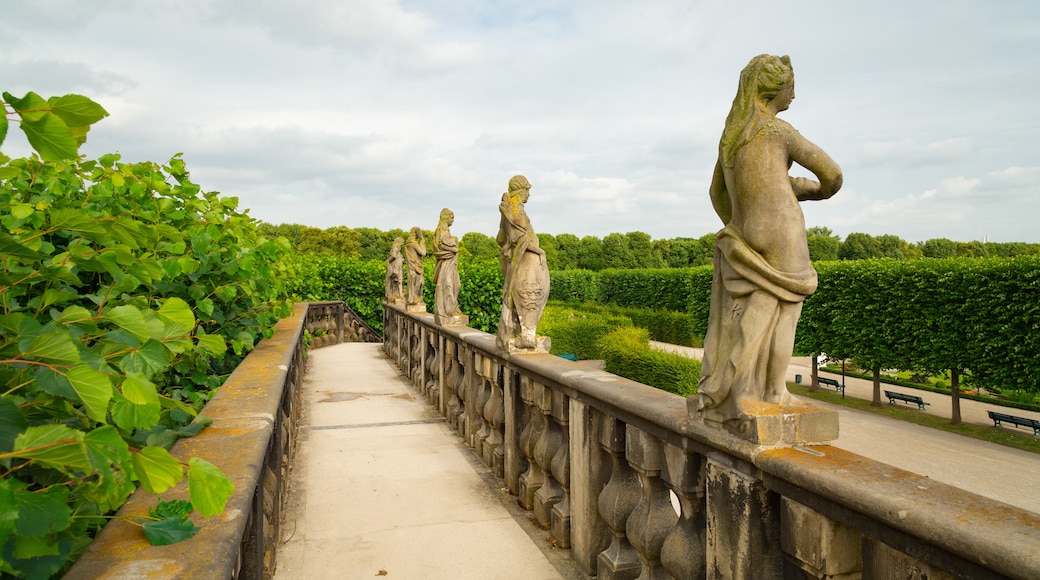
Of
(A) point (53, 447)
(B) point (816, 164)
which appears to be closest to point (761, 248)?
(B) point (816, 164)

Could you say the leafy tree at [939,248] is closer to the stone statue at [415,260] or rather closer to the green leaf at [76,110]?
the stone statue at [415,260]

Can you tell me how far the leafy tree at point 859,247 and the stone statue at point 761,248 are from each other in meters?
68.2

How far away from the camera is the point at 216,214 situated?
434 cm

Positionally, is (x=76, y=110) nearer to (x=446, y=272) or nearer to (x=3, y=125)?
(x=3, y=125)

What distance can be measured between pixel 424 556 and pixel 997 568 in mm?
3105

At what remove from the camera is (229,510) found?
1776mm

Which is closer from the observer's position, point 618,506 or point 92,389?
point 92,389

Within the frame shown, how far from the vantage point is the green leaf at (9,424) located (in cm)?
110

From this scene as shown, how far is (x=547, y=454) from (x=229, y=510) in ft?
9.11

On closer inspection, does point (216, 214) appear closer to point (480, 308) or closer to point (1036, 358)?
point (1036, 358)

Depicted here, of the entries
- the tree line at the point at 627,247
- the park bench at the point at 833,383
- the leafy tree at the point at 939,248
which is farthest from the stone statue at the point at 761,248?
the leafy tree at the point at 939,248

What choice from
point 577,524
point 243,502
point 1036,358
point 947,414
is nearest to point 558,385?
point 577,524

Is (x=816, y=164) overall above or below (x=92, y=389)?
above

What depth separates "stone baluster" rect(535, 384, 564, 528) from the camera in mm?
4277
